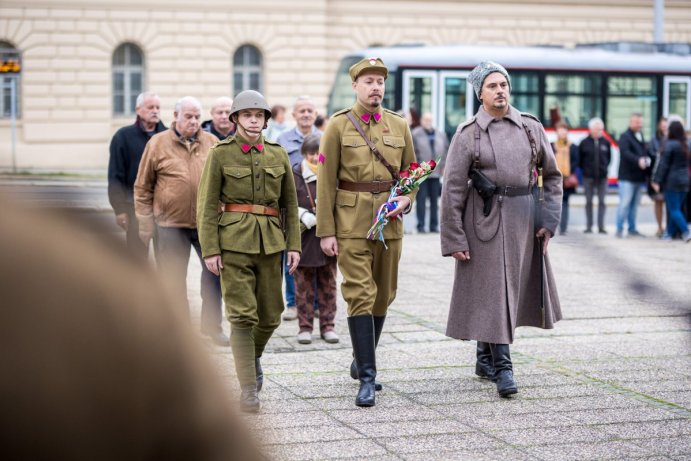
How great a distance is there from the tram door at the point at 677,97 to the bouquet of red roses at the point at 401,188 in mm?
18966

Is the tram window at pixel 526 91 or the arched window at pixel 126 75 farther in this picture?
the arched window at pixel 126 75

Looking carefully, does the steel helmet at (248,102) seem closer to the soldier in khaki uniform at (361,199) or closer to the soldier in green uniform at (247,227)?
the soldier in green uniform at (247,227)

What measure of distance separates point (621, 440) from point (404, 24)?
28721mm

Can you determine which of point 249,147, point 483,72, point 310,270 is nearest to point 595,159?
point 310,270

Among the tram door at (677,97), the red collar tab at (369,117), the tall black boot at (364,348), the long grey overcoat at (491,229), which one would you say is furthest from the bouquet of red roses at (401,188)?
the tram door at (677,97)

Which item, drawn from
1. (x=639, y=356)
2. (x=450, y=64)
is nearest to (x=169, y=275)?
(x=639, y=356)

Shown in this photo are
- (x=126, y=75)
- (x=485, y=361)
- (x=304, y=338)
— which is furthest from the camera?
(x=126, y=75)

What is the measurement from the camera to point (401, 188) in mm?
6035

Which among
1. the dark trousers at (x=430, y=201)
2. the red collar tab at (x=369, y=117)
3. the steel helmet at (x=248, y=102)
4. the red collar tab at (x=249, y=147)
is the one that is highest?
the steel helmet at (x=248, y=102)

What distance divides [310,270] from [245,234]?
2200 mm

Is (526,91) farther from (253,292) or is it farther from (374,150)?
(253,292)

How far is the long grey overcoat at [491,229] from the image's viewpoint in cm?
600

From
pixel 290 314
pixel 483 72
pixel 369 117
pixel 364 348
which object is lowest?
pixel 290 314

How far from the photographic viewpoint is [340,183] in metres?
6.16
